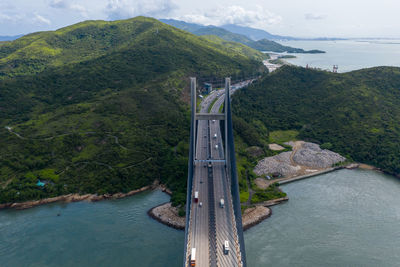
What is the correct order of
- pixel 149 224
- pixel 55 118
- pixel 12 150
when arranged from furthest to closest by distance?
pixel 55 118
pixel 12 150
pixel 149 224

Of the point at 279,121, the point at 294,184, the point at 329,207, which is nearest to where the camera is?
the point at 329,207

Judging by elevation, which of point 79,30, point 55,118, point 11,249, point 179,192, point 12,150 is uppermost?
point 79,30

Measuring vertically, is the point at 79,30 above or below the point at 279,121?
above

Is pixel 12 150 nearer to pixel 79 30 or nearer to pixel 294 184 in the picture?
pixel 294 184

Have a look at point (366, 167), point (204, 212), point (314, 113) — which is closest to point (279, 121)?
point (314, 113)

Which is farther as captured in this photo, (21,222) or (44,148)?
(44,148)

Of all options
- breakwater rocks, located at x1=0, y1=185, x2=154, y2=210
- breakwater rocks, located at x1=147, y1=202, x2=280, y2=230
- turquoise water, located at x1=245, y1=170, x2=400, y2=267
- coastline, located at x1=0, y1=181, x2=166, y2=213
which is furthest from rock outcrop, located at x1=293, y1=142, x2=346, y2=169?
breakwater rocks, located at x1=0, y1=185, x2=154, y2=210

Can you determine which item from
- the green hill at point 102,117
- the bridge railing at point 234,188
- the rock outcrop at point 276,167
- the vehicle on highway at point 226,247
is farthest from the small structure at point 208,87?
the vehicle on highway at point 226,247

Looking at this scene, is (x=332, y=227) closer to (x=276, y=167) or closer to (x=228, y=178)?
(x=228, y=178)
